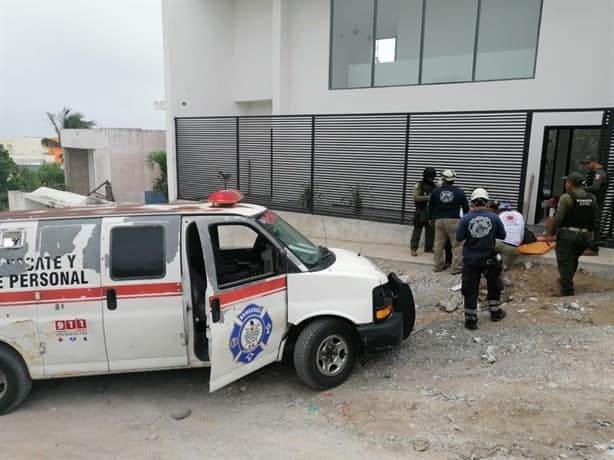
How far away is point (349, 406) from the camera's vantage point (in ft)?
14.3

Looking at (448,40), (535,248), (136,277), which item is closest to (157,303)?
(136,277)

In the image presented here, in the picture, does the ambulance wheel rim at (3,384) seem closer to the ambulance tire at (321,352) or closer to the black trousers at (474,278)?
the ambulance tire at (321,352)

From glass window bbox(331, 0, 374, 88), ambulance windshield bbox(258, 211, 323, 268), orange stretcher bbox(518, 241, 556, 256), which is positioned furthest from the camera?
glass window bbox(331, 0, 374, 88)

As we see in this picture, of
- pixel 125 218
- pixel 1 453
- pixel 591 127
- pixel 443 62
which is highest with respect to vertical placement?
pixel 443 62

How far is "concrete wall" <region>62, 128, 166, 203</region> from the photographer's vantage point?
914 inches

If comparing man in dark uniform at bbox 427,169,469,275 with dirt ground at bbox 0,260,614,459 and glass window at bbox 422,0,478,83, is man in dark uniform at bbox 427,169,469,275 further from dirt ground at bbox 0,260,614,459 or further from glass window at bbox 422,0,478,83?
glass window at bbox 422,0,478,83

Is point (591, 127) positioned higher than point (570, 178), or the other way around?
point (591, 127)

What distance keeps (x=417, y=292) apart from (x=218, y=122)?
28.2 ft

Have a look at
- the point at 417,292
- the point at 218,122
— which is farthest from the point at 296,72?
the point at 417,292

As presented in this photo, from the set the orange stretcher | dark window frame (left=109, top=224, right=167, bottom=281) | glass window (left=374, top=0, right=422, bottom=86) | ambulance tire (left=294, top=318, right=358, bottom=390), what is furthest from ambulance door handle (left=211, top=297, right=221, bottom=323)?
glass window (left=374, top=0, right=422, bottom=86)

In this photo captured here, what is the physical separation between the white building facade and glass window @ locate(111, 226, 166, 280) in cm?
708

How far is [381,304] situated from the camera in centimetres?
471

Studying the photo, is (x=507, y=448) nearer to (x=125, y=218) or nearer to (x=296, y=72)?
(x=125, y=218)

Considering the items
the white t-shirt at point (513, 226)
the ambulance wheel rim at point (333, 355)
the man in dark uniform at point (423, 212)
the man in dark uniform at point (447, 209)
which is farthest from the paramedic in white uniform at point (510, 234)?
the ambulance wheel rim at point (333, 355)
